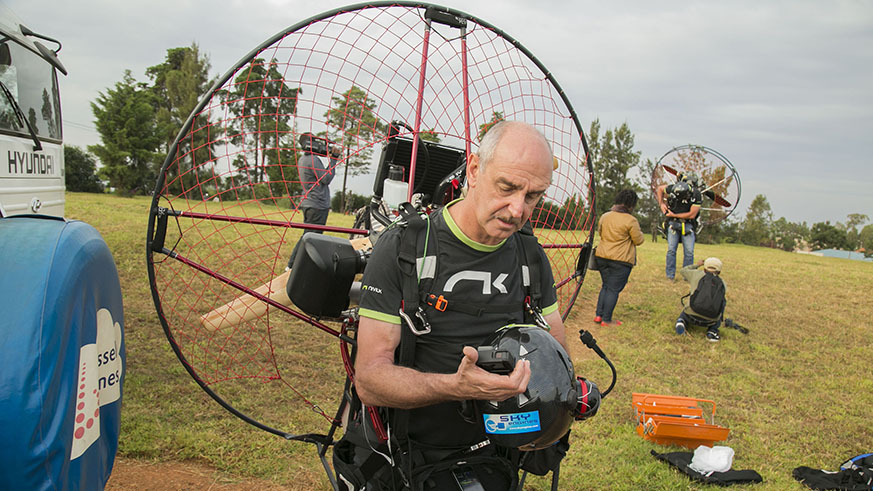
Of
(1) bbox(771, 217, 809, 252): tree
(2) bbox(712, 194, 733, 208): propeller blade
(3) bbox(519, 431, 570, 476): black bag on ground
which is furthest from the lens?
(1) bbox(771, 217, 809, 252): tree

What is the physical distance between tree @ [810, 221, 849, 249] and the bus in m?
64.3

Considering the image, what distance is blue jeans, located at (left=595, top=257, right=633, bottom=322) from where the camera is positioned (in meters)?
8.53

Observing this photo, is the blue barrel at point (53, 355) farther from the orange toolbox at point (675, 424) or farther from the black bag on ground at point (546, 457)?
the orange toolbox at point (675, 424)

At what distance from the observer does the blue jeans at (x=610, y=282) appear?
336 inches

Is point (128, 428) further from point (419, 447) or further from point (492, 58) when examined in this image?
point (492, 58)

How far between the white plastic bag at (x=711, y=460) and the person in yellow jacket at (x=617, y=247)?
13.0 ft

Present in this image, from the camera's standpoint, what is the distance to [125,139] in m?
36.9

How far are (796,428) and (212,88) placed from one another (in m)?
6.59

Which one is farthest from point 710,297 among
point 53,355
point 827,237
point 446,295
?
point 827,237

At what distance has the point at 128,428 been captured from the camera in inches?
165

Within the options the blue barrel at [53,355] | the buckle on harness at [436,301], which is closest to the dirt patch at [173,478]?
the blue barrel at [53,355]

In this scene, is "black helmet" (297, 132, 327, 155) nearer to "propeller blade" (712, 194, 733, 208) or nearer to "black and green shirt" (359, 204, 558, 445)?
"black and green shirt" (359, 204, 558, 445)

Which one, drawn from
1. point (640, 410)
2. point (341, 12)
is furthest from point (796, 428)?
point (341, 12)

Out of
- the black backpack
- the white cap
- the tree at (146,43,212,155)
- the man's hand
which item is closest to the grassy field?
the black backpack
